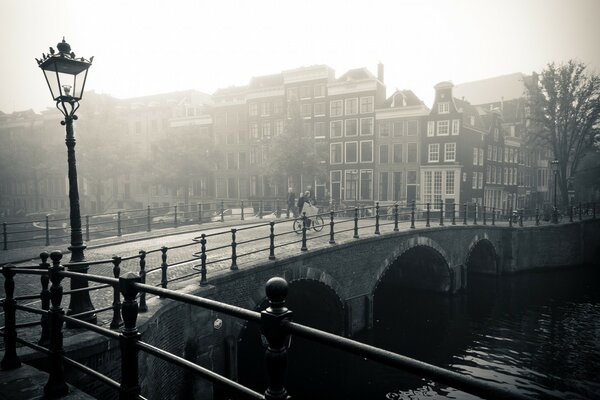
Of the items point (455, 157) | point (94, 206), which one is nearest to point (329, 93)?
point (455, 157)

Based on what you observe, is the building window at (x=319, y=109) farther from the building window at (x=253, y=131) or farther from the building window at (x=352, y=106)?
the building window at (x=253, y=131)

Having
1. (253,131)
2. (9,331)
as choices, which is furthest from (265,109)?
(9,331)

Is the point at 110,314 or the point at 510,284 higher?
the point at 110,314

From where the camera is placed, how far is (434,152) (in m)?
35.9

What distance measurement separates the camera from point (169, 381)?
741cm

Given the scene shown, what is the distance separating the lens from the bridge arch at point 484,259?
2431 centimetres

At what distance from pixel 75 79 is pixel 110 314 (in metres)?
4.16

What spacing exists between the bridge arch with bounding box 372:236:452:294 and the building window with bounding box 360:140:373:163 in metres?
17.7

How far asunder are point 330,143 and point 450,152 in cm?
1162

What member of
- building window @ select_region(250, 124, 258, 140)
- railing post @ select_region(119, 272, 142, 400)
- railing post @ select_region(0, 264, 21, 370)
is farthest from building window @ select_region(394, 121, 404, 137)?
railing post @ select_region(119, 272, 142, 400)

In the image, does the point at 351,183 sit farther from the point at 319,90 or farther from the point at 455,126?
the point at 455,126

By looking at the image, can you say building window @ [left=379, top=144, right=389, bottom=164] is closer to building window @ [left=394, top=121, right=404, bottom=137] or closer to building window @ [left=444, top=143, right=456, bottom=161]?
building window @ [left=394, top=121, right=404, bottom=137]

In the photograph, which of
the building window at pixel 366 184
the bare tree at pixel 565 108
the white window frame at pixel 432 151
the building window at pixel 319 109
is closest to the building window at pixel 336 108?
the building window at pixel 319 109

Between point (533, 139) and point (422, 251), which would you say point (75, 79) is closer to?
point (422, 251)
